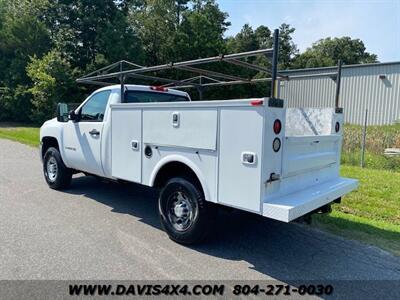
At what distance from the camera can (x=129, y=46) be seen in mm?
29656

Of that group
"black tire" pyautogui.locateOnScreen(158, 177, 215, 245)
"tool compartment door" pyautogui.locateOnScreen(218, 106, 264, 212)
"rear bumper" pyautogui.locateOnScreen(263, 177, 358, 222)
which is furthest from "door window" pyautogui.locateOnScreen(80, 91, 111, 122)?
"rear bumper" pyautogui.locateOnScreen(263, 177, 358, 222)

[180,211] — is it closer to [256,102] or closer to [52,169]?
[256,102]

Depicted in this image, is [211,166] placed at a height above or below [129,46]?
below

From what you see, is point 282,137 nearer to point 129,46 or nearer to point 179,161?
point 179,161

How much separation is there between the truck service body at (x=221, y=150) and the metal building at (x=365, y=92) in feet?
66.4


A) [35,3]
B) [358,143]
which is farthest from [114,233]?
[35,3]

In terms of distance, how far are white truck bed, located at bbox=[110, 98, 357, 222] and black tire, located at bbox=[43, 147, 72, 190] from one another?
225 centimetres

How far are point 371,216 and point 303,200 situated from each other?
2885mm

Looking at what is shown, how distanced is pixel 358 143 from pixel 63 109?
35.2ft

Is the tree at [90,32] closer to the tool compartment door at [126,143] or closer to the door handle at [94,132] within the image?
the door handle at [94,132]

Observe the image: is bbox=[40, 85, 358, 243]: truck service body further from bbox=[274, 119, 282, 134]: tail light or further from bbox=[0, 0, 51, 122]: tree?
bbox=[0, 0, 51, 122]: tree

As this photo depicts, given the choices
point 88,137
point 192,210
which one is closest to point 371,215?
point 192,210

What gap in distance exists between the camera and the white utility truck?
3729 mm

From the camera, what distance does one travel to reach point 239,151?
3.84 meters
